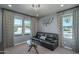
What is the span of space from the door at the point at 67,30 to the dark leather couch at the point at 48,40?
1.40ft

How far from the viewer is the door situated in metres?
2.34

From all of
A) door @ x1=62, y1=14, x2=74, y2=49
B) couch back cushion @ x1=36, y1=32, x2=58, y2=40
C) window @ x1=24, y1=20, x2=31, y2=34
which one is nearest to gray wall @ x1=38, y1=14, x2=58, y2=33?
couch back cushion @ x1=36, y1=32, x2=58, y2=40

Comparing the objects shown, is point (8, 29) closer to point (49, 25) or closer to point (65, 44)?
point (49, 25)

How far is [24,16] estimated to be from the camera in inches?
99.3

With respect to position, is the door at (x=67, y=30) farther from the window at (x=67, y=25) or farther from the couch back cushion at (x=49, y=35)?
the couch back cushion at (x=49, y=35)

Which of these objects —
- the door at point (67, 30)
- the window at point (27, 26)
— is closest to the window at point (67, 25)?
the door at point (67, 30)

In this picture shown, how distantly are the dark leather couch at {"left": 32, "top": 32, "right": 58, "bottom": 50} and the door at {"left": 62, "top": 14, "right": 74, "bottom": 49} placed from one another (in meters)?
0.43

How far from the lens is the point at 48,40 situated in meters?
2.82

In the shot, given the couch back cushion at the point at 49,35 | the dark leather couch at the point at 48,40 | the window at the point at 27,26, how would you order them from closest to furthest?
the window at the point at 27,26 < the dark leather couch at the point at 48,40 < the couch back cushion at the point at 49,35

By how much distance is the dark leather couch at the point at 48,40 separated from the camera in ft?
7.81

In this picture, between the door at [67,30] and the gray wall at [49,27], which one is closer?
the door at [67,30]

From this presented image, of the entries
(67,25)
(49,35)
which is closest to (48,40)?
(49,35)

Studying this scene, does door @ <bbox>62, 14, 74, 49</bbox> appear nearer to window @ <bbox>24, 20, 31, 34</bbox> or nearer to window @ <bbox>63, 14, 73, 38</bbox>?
window @ <bbox>63, 14, 73, 38</bbox>
